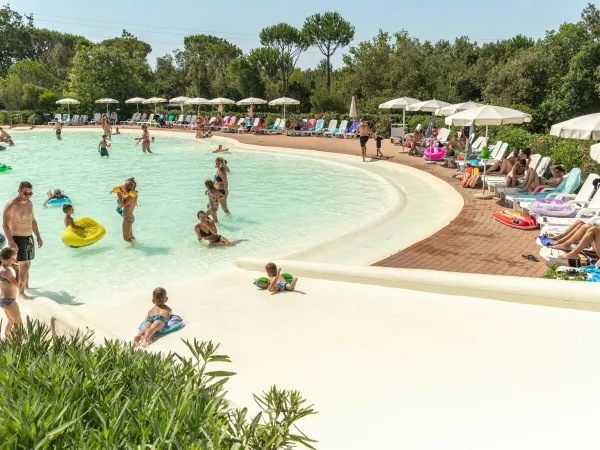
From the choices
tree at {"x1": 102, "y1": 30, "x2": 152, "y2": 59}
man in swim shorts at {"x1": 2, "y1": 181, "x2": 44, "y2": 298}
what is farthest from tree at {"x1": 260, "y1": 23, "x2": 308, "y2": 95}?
man in swim shorts at {"x1": 2, "y1": 181, "x2": 44, "y2": 298}

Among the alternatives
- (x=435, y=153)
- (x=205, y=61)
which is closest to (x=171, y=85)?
(x=205, y=61)

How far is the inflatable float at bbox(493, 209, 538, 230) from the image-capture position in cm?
885

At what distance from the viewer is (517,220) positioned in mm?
8977

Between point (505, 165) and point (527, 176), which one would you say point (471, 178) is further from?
point (527, 176)

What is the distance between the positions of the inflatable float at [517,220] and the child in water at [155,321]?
20.7 ft

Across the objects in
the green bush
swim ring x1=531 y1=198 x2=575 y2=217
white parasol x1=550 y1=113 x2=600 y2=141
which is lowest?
swim ring x1=531 y1=198 x2=575 y2=217

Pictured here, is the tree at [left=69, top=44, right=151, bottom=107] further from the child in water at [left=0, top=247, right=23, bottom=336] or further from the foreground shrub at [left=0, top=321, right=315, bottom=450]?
the foreground shrub at [left=0, top=321, right=315, bottom=450]

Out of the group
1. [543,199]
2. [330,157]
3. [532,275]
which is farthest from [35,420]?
[330,157]

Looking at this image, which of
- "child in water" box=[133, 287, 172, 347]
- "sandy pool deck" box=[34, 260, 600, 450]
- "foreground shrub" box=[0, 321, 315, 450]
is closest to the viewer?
"foreground shrub" box=[0, 321, 315, 450]

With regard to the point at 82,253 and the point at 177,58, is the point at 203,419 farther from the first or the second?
the point at 177,58

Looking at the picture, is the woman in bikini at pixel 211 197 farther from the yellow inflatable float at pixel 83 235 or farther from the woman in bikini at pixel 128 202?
the yellow inflatable float at pixel 83 235

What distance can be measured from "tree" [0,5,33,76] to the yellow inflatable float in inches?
3163

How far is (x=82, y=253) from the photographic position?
9.69 meters

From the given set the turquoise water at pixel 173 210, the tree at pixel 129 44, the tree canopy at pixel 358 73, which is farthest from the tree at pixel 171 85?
the turquoise water at pixel 173 210
